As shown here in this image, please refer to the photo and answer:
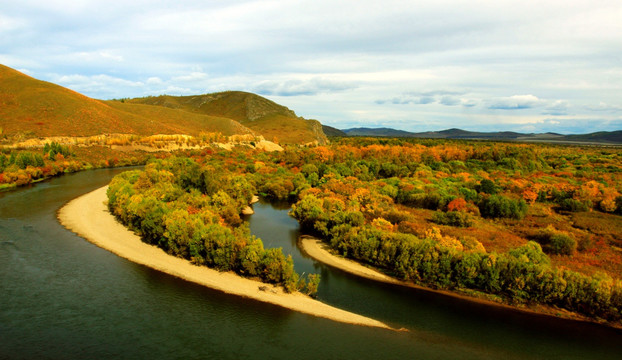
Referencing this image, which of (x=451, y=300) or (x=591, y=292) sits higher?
(x=591, y=292)

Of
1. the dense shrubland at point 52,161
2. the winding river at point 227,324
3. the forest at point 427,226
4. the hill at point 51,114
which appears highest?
the hill at point 51,114

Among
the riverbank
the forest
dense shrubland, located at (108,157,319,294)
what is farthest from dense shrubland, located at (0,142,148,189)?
the riverbank

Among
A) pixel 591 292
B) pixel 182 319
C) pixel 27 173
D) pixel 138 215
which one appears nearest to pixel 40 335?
pixel 182 319

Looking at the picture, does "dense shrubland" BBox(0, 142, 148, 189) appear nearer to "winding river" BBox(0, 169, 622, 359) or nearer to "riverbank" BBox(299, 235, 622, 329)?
"winding river" BBox(0, 169, 622, 359)

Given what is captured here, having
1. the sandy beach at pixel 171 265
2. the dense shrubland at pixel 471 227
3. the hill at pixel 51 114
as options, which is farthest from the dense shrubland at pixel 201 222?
the hill at pixel 51 114

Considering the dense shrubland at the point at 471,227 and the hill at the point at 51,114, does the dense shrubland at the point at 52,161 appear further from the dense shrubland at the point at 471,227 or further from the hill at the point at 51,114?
the dense shrubland at the point at 471,227

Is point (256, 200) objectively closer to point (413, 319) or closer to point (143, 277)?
point (143, 277)

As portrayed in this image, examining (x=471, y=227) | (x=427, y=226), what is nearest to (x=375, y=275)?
(x=427, y=226)
